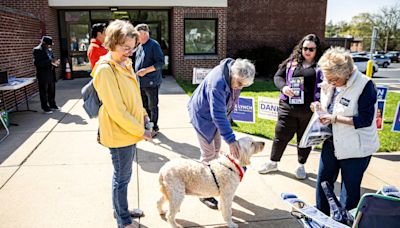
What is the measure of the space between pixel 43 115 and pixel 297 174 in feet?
20.5

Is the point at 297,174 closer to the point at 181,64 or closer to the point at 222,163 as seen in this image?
the point at 222,163

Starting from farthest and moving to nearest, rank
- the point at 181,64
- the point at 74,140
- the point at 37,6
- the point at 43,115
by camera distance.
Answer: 1. the point at 181,64
2. the point at 37,6
3. the point at 43,115
4. the point at 74,140

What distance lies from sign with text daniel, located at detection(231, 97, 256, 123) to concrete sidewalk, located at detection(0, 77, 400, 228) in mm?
832

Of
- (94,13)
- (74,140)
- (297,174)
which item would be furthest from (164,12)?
(297,174)

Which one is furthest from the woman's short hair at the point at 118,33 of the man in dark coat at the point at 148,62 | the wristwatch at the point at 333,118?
the man in dark coat at the point at 148,62

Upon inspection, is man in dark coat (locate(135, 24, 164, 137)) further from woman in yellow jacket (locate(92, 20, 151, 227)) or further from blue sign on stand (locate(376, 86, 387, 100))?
blue sign on stand (locate(376, 86, 387, 100))

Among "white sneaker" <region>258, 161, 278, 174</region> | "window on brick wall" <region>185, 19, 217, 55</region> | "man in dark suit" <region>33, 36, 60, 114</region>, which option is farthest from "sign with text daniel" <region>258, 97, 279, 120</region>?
"window on brick wall" <region>185, 19, 217, 55</region>

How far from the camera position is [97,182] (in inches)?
163

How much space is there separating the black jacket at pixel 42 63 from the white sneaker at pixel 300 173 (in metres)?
6.32

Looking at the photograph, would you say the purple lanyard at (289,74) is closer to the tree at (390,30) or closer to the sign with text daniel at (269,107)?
the sign with text daniel at (269,107)

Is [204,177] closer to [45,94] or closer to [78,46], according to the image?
[45,94]

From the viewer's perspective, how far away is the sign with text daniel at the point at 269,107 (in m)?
6.12

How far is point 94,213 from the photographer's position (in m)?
3.42

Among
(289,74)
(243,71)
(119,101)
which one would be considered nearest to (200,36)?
(289,74)
